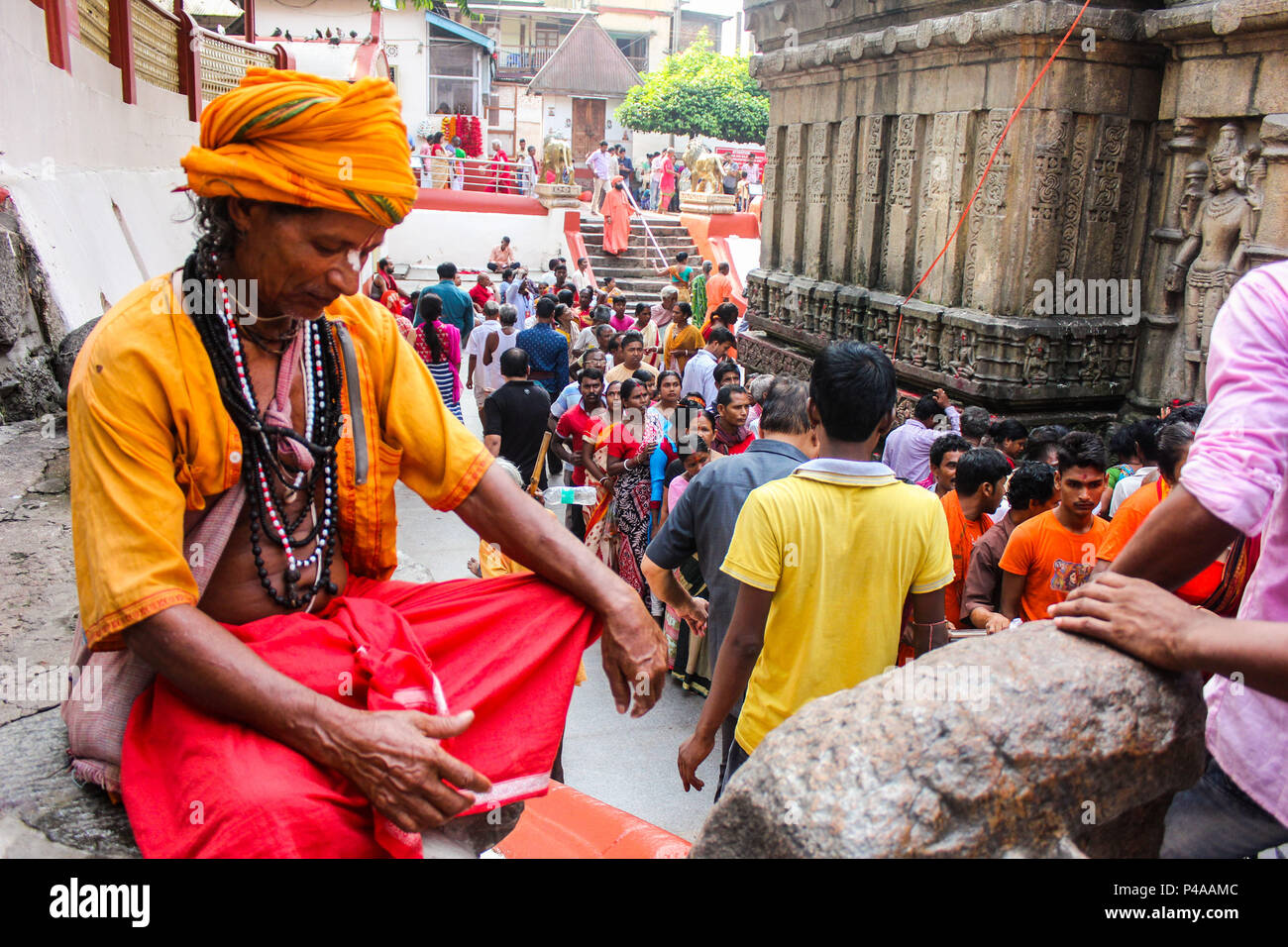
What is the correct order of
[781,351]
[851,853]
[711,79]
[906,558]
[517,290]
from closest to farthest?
1. [851,853]
2. [906,558]
3. [781,351]
4. [517,290]
5. [711,79]

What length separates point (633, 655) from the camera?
1.87 metres

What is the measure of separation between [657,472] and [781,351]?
24.3ft

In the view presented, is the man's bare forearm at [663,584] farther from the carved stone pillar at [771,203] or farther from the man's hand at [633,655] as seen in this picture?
the carved stone pillar at [771,203]

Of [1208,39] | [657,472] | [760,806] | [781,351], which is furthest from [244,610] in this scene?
[781,351]

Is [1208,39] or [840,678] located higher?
[1208,39]

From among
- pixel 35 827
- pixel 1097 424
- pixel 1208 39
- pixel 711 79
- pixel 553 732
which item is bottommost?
pixel 1097 424

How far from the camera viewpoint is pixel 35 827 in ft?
5.72

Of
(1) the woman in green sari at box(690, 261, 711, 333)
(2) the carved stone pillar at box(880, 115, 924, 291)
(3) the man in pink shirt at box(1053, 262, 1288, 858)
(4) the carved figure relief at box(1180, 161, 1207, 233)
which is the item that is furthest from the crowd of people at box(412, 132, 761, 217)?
→ (3) the man in pink shirt at box(1053, 262, 1288, 858)

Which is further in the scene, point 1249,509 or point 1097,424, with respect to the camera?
point 1097,424

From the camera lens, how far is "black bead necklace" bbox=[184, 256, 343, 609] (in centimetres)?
175

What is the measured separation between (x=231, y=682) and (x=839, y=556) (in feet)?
5.66

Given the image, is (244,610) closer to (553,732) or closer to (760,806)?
(553,732)

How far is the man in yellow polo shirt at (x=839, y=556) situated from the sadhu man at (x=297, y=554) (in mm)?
996

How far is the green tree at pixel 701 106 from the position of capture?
3772cm
